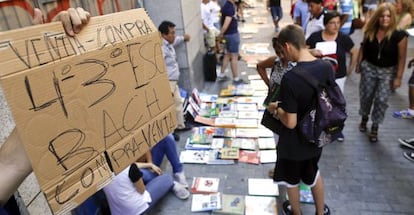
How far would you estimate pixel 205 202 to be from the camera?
3.12 m

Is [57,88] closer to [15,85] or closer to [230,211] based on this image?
[15,85]

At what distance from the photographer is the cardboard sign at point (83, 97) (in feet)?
3.09

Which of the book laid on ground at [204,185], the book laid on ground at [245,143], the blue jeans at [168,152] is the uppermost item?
the blue jeans at [168,152]

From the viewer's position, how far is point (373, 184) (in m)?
3.22

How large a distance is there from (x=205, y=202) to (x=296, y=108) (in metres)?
1.60

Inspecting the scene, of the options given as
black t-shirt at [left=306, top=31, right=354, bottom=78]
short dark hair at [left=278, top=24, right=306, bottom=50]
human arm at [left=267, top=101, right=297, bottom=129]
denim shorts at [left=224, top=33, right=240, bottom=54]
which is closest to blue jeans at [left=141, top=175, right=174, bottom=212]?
human arm at [left=267, top=101, right=297, bottom=129]

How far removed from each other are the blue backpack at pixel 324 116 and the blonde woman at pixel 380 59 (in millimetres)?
1800

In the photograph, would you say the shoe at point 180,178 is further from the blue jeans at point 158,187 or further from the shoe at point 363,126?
the shoe at point 363,126

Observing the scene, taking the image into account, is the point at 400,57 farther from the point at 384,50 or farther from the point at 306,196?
the point at 306,196

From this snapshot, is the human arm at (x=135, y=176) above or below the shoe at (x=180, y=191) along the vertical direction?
above

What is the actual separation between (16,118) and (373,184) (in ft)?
11.3

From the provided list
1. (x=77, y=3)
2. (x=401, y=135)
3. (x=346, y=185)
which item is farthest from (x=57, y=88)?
(x=401, y=135)

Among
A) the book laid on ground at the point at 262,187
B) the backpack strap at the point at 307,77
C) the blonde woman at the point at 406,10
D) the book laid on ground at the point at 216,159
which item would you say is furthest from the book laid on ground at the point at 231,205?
the blonde woman at the point at 406,10

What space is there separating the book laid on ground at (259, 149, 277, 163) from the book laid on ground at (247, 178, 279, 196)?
14.3 inches
